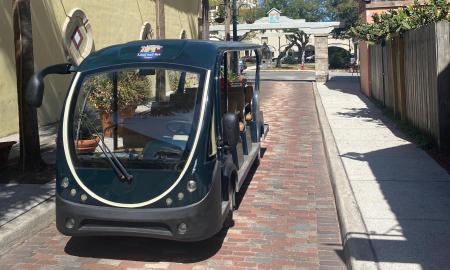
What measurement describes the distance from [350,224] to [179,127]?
2.16 meters

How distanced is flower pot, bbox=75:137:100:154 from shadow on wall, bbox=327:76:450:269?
2.74 meters

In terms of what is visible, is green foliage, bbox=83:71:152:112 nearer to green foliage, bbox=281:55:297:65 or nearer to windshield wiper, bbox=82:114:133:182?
windshield wiper, bbox=82:114:133:182

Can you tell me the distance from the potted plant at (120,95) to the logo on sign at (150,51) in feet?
0.73

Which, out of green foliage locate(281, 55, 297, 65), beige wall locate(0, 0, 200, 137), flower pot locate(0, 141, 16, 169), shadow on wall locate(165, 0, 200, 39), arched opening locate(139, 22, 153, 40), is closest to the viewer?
flower pot locate(0, 141, 16, 169)

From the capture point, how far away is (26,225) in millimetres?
6035

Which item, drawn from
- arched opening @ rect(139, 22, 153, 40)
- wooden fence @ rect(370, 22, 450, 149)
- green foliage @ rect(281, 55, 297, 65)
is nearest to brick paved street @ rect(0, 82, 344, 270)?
wooden fence @ rect(370, 22, 450, 149)

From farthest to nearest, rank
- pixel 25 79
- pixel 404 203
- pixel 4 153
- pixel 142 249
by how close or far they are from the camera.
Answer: pixel 4 153, pixel 25 79, pixel 404 203, pixel 142 249

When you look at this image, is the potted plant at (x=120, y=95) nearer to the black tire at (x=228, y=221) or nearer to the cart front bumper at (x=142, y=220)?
the cart front bumper at (x=142, y=220)

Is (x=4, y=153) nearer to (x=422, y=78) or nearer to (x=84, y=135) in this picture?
(x=84, y=135)

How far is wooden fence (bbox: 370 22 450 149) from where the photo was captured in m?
9.27

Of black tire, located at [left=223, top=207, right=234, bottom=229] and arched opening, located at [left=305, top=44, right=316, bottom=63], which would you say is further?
arched opening, located at [left=305, top=44, right=316, bottom=63]

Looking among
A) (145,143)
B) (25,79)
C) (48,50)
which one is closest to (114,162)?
(145,143)

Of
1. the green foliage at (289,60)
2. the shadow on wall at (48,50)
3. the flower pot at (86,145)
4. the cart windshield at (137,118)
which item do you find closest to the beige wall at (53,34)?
the shadow on wall at (48,50)

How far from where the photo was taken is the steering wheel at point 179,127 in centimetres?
533
